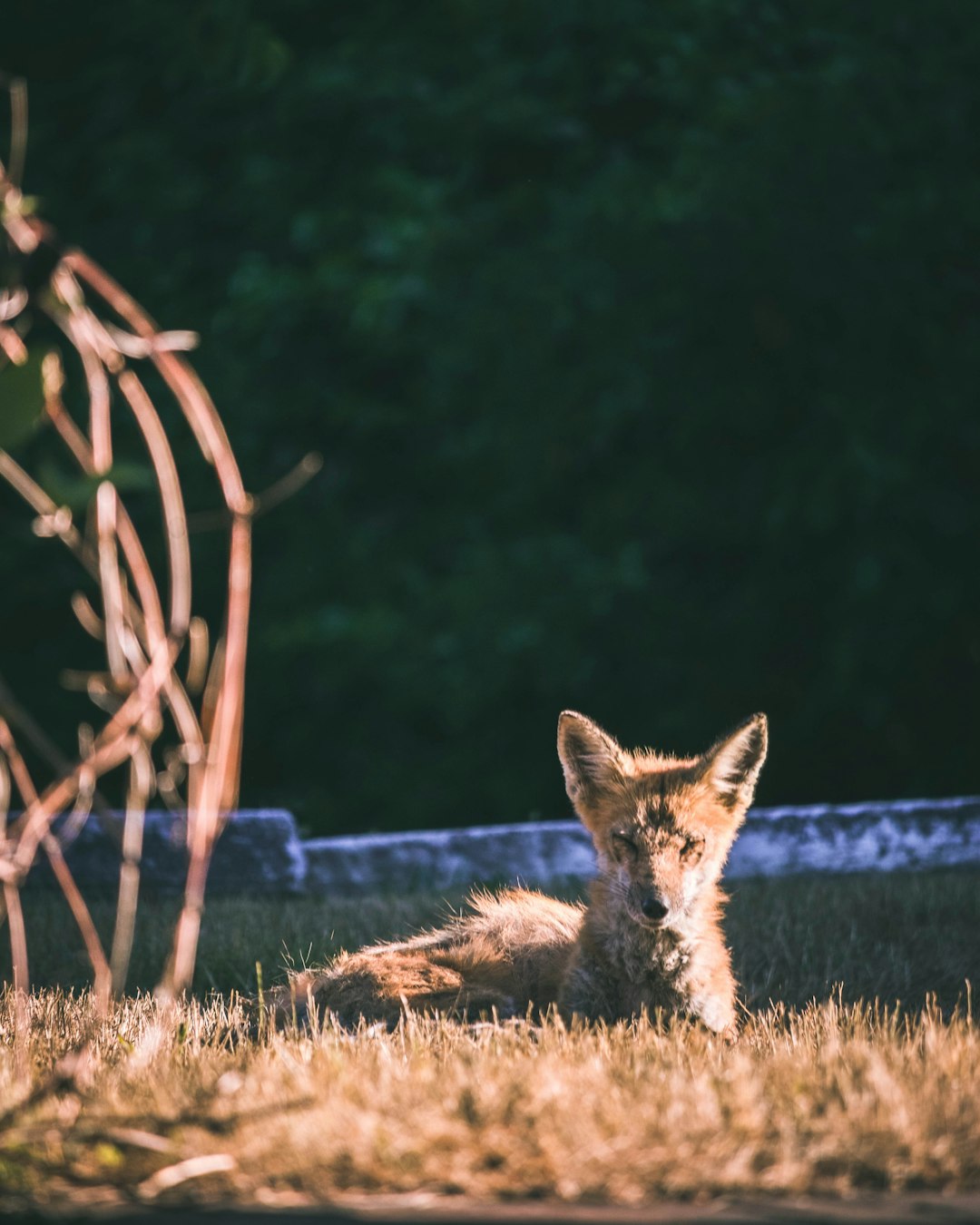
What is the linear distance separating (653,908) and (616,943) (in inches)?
9.1

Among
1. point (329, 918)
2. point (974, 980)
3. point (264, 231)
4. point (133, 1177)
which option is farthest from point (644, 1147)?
point (264, 231)

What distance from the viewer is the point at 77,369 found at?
456 inches

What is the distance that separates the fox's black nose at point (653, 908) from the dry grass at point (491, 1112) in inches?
15.7

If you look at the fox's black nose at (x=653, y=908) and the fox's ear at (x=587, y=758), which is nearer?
the fox's black nose at (x=653, y=908)

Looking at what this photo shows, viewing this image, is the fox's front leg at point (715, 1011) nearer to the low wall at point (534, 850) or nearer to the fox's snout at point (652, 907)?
the fox's snout at point (652, 907)

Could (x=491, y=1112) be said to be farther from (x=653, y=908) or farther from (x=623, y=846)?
(x=623, y=846)

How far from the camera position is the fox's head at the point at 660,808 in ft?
15.4

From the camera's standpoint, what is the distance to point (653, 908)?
462cm

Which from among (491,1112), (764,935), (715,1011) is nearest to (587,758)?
(715,1011)

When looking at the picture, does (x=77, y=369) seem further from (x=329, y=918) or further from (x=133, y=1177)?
(x=133, y=1177)

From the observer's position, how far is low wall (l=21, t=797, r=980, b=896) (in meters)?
8.00

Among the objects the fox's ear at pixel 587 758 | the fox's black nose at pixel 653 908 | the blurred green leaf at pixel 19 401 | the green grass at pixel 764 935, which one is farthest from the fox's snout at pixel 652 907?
the blurred green leaf at pixel 19 401

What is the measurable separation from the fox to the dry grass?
1.05ft

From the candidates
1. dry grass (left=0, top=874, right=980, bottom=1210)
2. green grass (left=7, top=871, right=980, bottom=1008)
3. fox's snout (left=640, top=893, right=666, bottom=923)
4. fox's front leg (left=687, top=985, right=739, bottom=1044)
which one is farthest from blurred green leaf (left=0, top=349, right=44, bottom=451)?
green grass (left=7, top=871, right=980, bottom=1008)
